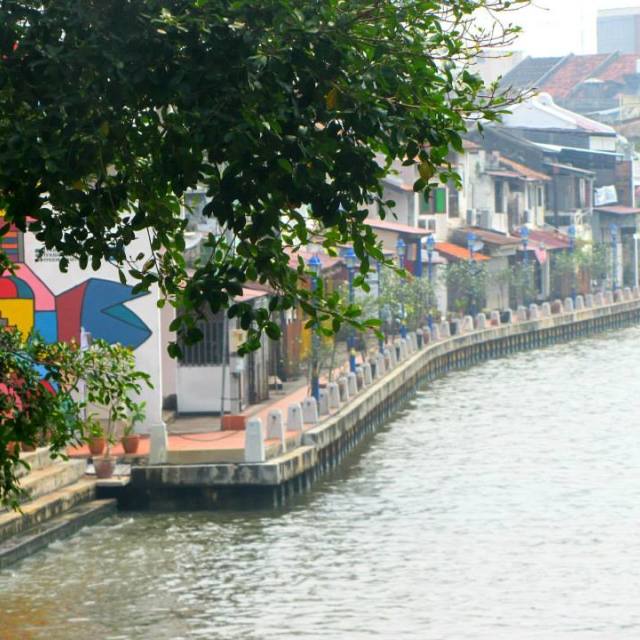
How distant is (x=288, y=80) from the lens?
32.2 ft

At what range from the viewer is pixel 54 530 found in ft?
78.4

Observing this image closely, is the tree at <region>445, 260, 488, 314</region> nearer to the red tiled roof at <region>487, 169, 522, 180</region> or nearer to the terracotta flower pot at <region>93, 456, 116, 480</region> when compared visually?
the red tiled roof at <region>487, 169, 522, 180</region>

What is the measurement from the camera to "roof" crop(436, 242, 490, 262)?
60.6 m

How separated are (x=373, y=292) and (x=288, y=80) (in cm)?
3878

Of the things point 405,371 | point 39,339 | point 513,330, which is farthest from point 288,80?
point 513,330

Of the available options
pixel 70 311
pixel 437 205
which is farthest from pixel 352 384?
pixel 437 205

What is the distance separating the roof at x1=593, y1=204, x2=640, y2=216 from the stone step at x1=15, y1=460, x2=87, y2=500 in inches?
2191

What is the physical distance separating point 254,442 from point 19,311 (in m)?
5.43

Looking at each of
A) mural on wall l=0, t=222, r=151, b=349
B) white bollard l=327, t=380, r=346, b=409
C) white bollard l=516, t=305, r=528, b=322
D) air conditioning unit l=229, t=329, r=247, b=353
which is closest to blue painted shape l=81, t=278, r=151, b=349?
mural on wall l=0, t=222, r=151, b=349

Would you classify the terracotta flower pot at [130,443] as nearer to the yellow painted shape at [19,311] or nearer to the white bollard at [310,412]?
the yellow painted shape at [19,311]

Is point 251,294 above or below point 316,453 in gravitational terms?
above

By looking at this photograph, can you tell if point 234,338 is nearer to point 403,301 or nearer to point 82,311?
point 82,311

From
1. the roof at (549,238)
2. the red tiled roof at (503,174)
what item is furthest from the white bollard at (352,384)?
the roof at (549,238)

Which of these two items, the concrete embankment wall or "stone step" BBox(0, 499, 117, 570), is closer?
"stone step" BBox(0, 499, 117, 570)
